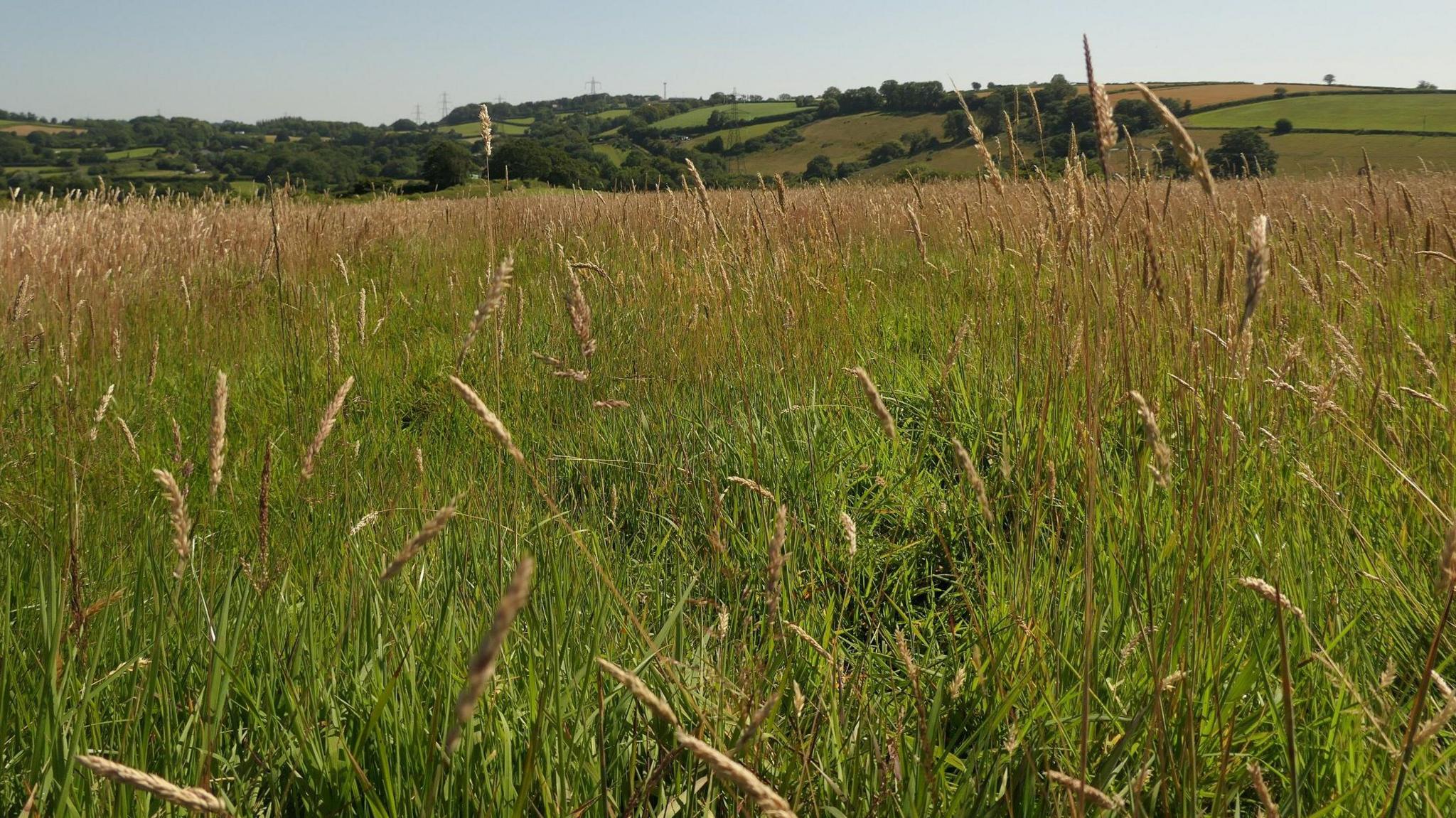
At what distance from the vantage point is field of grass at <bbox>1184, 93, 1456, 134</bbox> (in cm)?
4759

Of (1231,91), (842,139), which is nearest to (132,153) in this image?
(842,139)

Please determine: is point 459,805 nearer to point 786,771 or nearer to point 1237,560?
point 786,771

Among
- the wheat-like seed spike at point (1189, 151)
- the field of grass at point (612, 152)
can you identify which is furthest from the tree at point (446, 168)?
the wheat-like seed spike at point (1189, 151)

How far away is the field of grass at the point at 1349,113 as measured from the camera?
47.6m

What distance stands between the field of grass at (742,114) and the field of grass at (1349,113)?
4401cm

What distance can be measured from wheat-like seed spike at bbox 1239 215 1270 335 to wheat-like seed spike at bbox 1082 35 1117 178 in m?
0.35

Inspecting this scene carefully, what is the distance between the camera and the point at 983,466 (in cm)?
265

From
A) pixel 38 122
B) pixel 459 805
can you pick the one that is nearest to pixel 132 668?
pixel 459 805

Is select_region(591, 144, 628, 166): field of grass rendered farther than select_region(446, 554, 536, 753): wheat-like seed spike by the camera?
Yes

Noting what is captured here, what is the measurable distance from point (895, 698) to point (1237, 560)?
869mm

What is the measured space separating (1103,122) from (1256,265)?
1.55 feet

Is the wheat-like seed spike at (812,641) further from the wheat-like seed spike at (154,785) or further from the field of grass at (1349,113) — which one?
the field of grass at (1349,113)

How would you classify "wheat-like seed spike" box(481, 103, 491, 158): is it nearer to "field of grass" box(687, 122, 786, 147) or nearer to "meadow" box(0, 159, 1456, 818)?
"meadow" box(0, 159, 1456, 818)

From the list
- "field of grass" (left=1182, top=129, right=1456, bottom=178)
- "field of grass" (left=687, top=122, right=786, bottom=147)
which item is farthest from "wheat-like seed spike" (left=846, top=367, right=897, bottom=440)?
"field of grass" (left=687, top=122, right=786, bottom=147)
